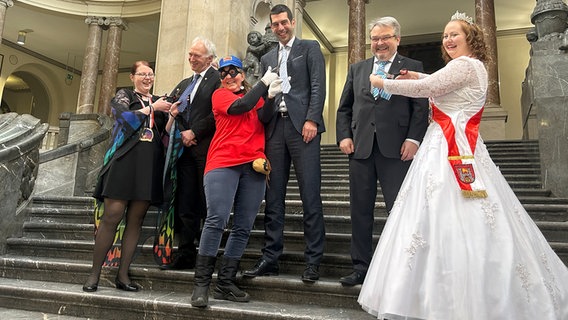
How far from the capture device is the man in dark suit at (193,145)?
3.18 metres

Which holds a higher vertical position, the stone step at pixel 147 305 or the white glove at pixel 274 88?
the white glove at pixel 274 88

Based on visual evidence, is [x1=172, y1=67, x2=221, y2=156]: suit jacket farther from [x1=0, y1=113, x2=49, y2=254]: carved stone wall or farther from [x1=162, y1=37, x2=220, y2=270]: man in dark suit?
[x1=0, y1=113, x2=49, y2=254]: carved stone wall

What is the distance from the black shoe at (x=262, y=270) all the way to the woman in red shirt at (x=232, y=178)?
100 millimetres

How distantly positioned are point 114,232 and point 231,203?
925 millimetres

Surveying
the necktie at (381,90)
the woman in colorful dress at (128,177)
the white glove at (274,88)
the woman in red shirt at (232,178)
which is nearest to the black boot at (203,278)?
the woman in red shirt at (232,178)

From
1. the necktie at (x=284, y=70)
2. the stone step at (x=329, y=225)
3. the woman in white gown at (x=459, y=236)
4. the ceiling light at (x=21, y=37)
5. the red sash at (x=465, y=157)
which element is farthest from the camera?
the ceiling light at (x=21, y=37)

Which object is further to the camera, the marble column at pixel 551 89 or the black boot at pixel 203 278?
the marble column at pixel 551 89

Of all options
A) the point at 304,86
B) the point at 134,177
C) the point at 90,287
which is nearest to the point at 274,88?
the point at 304,86

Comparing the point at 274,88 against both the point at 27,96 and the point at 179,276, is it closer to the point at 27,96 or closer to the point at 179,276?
the point at 179,276

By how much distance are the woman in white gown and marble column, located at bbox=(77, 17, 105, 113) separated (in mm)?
11593

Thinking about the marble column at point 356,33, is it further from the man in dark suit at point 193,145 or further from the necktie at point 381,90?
the necktie at point 381,90

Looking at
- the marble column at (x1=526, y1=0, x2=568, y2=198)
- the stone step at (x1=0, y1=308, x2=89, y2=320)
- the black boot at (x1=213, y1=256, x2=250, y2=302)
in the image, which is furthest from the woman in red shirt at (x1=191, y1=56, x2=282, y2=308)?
the marble column at (x1=526, y1=0, x2=568, y2=198)

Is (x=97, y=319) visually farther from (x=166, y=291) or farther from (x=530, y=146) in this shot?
(x=530, y=146)

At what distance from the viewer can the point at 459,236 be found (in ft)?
6.36
